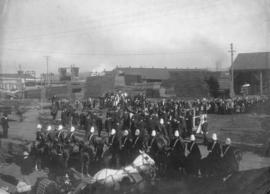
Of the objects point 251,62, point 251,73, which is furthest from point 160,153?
point 251,73

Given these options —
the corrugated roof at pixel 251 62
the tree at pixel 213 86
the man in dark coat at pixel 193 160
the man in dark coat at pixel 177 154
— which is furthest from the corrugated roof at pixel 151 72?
the man in dark coat at pixel 193 160

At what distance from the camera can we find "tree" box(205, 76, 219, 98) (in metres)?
9.77

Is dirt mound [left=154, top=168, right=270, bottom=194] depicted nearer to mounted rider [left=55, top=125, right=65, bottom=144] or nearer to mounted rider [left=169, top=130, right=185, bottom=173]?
mounted rider [left=169, top=130, right=185, bottom=173]

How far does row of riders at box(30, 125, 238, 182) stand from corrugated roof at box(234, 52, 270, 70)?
2.48 meters

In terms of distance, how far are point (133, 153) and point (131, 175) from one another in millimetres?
1095

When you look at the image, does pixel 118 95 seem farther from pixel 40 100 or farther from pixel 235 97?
pixel 40 100

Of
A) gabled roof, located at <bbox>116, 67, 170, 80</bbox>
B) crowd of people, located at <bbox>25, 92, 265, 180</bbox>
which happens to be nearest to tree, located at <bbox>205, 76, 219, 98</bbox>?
crowd of people, located at <bbox>25, 92, 265, 180</bbox>

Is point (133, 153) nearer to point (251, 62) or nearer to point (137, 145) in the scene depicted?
point (137, 145)

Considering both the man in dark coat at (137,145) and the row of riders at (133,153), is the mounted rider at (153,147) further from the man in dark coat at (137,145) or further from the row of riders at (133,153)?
the man in dark coat at (137,145)

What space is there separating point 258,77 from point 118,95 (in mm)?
3882

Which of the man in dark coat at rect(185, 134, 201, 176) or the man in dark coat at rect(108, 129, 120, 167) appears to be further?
the man in dark coat at rect(108, 129, 120, 167)

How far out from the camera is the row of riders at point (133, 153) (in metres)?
5.49

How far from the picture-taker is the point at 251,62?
9.03 m

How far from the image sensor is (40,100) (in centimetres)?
1652
